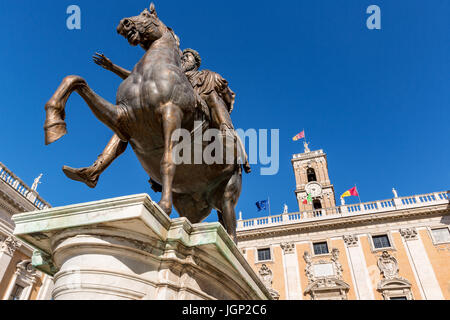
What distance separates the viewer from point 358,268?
2369cm

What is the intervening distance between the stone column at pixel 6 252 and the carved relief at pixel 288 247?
65.4 ft

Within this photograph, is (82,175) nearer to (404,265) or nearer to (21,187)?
(21,187)

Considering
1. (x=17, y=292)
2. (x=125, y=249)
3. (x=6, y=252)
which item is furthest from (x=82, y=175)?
(x=17, y=292)

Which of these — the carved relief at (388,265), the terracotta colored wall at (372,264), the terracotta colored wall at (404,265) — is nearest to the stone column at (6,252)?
the terracotta colored wall at (372,264)

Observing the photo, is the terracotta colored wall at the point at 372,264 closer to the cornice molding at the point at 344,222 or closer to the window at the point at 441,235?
the cornice molding at the point at 344,222

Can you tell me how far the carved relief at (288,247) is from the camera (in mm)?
26064

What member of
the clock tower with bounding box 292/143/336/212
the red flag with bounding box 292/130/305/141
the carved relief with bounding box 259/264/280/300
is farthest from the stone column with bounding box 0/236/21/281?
the red flag with bounding box 292/130/305/141

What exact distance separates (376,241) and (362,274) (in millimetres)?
3157

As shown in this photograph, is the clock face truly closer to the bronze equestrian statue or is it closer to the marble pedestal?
the bronze equestrian statue

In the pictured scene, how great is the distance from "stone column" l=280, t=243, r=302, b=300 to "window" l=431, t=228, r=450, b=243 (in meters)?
10.9

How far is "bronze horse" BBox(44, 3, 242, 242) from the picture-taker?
2.65 metres

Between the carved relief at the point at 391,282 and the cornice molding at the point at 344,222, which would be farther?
the cornice molding at the point at 344,222

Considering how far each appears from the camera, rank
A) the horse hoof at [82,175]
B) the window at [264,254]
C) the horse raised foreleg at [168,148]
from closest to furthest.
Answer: the horse raised foreleg at [168,148] → the horse hoof at [82,175] → the window at [264,254]
